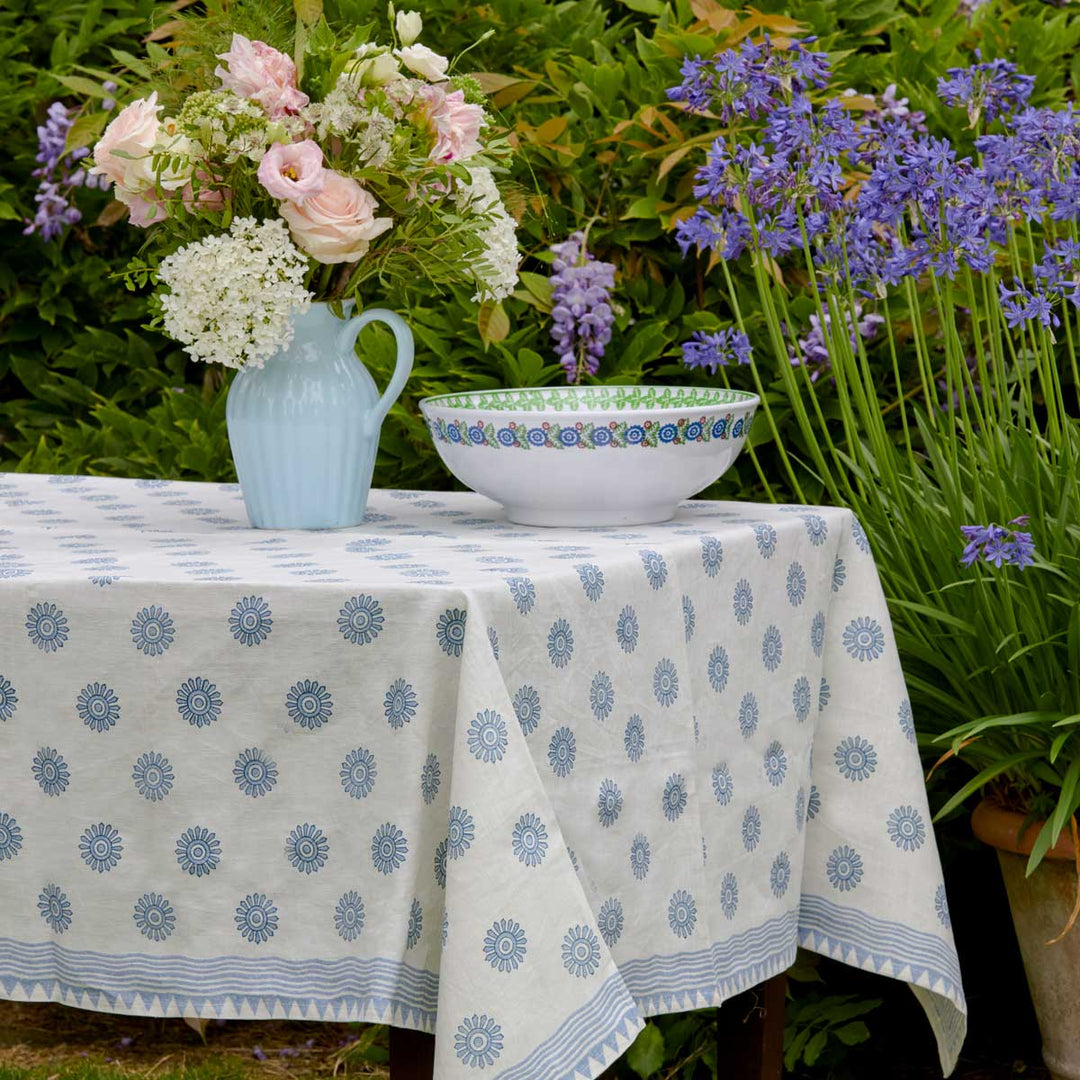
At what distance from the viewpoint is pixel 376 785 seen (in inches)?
56.7

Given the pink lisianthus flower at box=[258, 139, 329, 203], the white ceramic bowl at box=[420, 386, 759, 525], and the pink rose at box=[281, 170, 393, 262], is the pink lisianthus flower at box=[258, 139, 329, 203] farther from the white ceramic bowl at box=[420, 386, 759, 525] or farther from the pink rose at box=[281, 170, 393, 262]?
the white ceramic bowl at box=[420, 386, 759, 525]

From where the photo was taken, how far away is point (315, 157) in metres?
1.70

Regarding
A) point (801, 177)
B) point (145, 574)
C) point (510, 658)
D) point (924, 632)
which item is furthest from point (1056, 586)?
point (145, 574)

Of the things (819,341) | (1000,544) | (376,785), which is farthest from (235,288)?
(819,341)

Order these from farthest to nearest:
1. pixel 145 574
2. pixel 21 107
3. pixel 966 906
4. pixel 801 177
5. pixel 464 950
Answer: pixel 21 107 → pixel 966 906 → pixel 801 177 → pixel 145 574 → pixel 464 950

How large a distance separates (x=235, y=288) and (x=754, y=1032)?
1.10 metres

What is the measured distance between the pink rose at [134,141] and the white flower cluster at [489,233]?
1.15ft

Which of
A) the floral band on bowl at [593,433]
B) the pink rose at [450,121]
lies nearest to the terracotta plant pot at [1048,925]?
the floral band on bowl at [593,433]

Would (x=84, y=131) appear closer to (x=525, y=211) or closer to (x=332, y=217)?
(x=525, y=211)

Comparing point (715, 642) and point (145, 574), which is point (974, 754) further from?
point (145, 574)

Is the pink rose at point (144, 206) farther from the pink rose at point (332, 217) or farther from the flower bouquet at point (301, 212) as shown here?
the pink rose at point (332, 217)

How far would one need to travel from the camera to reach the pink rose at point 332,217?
172 cm

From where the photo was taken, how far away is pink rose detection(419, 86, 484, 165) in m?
1.78

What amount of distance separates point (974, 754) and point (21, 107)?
256 cm
